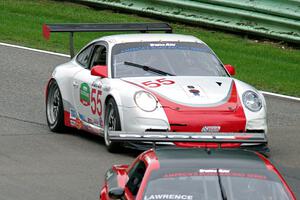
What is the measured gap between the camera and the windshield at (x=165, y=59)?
13.6m

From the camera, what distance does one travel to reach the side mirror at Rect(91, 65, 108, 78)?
13648 millimetres

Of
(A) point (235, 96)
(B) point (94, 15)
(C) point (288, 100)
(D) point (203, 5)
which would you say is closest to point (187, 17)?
(D) point (203, 5)

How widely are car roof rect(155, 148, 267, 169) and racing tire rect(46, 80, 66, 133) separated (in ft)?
20.8

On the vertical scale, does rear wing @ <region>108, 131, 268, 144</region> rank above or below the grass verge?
above

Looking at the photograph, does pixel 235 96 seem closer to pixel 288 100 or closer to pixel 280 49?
pixel 288 100

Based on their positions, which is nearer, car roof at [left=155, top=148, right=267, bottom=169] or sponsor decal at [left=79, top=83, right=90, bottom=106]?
car roof at [left=155, top=148, right=267, bottom=169]

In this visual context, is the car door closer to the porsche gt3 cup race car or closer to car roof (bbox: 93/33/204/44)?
car roof (bbox: 93/33/204/44)

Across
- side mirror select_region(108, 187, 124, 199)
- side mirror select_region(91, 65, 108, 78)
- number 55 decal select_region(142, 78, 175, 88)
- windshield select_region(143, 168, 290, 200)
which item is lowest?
side mirror select_region(91, 65, 108, 78)

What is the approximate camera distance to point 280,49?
2142 cm

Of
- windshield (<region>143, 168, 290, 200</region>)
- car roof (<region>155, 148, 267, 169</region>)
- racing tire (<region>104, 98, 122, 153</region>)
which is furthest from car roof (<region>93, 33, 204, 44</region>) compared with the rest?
windshield (<region>143, 168, 290, 200</region>)

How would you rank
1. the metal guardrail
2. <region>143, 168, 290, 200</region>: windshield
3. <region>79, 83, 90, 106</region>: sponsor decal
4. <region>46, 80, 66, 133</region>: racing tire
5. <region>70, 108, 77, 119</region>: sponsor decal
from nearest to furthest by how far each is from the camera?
<region>143, 168, 290, 200</region>: windshield → <region>79, 83, 90, 106</region>: sponsor decal → <region>70, 108, 77, 119</region>: sponsor decal → <region>46, 80, 66, 133</region>: racing tire → the metal guardrail

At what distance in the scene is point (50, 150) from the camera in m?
13.3

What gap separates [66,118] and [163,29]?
74.7 inches

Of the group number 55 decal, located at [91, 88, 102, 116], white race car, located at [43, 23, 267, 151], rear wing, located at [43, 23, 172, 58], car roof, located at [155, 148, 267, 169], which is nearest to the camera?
car roof, located at [155, 148, 267, 169]
